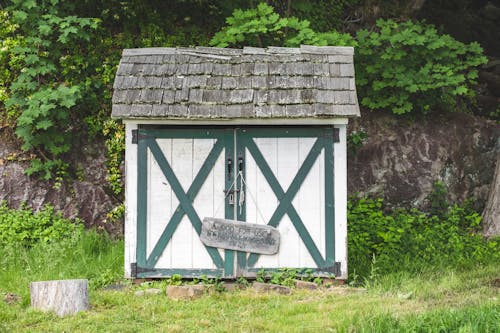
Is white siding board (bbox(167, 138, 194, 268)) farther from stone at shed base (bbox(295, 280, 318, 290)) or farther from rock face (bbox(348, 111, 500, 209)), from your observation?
rock face (bbox(348, 111, 500, 209))

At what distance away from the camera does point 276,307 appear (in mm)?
7156

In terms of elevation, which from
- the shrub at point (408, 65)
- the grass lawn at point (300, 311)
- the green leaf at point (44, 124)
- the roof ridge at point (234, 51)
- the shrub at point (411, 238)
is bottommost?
the grass lawn at point (300, 311)

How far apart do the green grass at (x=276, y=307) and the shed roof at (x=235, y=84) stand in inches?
88.3

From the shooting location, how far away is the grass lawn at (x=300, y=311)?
584 centimetres

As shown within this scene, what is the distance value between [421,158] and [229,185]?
5261mm

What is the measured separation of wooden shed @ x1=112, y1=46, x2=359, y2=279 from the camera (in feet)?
27.0

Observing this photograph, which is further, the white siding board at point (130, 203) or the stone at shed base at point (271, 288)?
the white siding board at point (130, 203)

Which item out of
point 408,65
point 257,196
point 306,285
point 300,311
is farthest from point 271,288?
point 408,65

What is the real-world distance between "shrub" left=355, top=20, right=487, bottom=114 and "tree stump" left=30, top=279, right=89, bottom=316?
689 cm

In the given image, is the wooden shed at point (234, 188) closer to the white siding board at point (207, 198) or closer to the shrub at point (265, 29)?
the white siding board at point (207, 198)

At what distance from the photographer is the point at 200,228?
8.26 metres

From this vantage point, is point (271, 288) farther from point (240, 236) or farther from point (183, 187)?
point (183, 187)

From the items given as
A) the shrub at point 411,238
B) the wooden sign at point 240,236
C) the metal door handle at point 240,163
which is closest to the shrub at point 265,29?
the shrub at point 411,238

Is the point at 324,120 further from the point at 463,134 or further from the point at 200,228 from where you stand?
the point at 463,134
